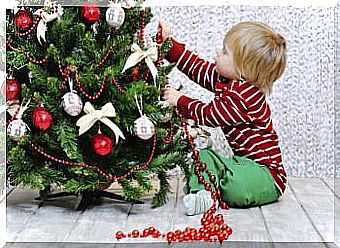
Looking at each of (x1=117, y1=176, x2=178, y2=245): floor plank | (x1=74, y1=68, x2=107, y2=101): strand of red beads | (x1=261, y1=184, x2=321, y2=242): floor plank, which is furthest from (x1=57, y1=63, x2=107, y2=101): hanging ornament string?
(x1=261, y1=184, x2=321, y2=242): floor plank

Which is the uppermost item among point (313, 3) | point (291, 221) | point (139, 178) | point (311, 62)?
point (313, 3)

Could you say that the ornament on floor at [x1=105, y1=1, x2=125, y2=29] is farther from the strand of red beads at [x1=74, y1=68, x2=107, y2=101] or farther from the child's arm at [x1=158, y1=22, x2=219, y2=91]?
the child's arm at [x1=158, y1=22, x2=219, y2=91]

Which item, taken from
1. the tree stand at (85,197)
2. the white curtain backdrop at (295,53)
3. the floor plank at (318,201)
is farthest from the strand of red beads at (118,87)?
the white curtain backdrop at (295,53)

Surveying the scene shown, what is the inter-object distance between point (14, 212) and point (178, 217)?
1.51 ft

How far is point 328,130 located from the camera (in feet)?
8.96

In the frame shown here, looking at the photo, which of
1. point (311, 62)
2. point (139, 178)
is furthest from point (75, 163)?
point (311, 62)

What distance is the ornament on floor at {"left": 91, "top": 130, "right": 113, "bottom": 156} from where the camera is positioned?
1.96 meters

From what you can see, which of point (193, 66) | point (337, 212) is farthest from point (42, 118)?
point (337, 212)

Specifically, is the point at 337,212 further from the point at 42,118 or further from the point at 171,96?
the point at 42,118

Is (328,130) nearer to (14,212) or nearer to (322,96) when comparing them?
(322,96)

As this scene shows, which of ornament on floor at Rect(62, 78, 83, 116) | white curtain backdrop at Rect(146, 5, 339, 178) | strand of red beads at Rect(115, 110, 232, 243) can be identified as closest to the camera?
strand of red beads at Rect(115, 110, 232, 243)

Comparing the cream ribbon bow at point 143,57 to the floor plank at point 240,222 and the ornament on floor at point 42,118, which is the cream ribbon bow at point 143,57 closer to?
the ornament on floor at point 42,118

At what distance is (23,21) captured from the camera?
2020mm

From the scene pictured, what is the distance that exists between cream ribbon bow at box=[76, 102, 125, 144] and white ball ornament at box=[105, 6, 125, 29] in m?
0.22
